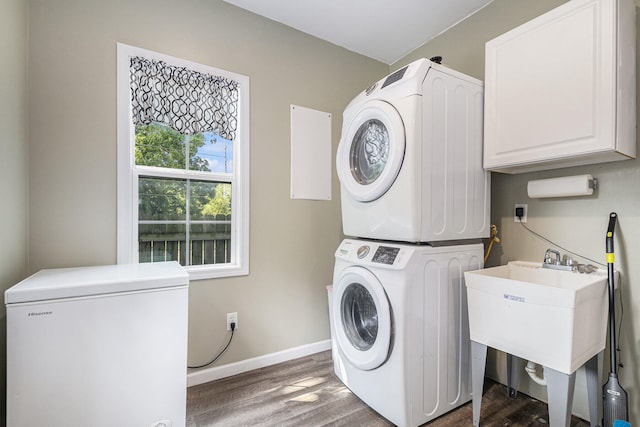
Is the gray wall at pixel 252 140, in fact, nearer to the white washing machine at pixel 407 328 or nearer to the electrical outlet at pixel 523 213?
the white washing machine at pixel 407 328

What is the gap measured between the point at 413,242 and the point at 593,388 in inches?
43.6

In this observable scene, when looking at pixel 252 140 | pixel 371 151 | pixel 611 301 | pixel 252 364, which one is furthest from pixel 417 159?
pixel 252 364

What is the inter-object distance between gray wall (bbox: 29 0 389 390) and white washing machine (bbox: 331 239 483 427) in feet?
2.30

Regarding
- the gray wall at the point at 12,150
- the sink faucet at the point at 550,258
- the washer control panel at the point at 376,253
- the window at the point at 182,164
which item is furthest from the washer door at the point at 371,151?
the gray wall at the point at 12,150

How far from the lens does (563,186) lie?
5.39ft

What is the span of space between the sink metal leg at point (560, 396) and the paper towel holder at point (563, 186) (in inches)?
36.5

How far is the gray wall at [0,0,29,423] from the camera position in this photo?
1.32m

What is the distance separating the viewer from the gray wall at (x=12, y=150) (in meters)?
1.32

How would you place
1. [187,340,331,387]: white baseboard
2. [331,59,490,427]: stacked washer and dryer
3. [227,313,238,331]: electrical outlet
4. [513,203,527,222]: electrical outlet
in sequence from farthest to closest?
[227,313,238,331]: electrical outlet
[187,340,331,387]: white baseboard
[513,203,527,222]: electrical outlet
[331,59,490,427]: stacked washer and dryer

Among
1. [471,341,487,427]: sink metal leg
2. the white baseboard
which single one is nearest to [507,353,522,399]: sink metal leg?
[471,341,487,427]: sink metal leg

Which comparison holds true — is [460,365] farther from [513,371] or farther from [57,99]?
[57,99]

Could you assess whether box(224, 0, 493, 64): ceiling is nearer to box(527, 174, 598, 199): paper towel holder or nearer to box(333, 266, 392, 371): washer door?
box(527, 174, 598, 199): paper towel holder

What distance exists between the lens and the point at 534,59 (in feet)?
5.11

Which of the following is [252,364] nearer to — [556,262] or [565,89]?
[556,262]
